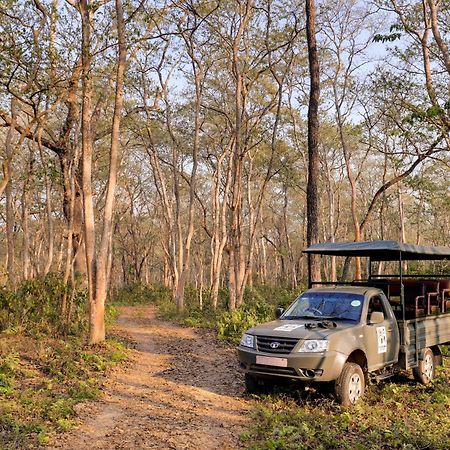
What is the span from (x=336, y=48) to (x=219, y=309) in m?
15.8

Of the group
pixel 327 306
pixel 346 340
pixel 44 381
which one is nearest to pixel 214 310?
pixel 327 306

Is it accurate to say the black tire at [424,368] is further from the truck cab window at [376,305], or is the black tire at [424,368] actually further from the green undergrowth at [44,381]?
the green undergrowth at [44,381]

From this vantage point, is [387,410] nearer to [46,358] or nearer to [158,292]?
[46,358]

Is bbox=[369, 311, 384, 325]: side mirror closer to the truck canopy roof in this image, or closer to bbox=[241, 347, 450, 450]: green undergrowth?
bbox=[241, 347, 450, 450]: green undergrowth

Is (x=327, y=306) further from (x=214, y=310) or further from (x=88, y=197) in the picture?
(x=214, y=310)

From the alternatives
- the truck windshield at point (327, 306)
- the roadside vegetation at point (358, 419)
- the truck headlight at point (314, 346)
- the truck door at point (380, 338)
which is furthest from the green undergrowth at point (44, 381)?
the truck door at point (380, 338)

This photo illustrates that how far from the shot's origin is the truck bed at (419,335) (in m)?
8.51

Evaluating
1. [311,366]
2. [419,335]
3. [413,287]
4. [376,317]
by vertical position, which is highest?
[413,287]

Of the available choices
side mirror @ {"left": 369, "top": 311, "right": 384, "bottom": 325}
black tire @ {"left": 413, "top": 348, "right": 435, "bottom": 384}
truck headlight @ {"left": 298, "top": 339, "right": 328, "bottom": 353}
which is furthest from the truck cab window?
truck headlight @ {"left": 298, "top": 339, "right": 328, "bottom": 353}

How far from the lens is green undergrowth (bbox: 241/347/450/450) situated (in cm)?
591

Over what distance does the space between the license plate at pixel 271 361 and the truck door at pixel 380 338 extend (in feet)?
4.73

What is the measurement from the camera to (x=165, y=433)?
→ 619cm

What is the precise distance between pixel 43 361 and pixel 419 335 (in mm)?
6941

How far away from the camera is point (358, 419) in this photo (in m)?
6.75
